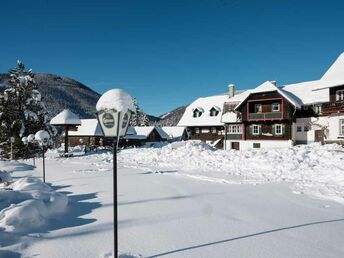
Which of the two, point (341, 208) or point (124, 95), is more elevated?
point (124, 95)

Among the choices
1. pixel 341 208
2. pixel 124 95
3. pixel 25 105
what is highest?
pixel 25 105

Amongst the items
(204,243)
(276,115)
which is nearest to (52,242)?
(204,243)

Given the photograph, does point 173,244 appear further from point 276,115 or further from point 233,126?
point 233,126

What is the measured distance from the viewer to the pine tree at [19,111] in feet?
104

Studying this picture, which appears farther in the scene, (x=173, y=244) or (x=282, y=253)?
(x=173, y=244)

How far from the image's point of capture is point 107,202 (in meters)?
8.31

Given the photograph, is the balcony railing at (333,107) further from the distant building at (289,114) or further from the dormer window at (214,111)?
the dormer window at (214,111)

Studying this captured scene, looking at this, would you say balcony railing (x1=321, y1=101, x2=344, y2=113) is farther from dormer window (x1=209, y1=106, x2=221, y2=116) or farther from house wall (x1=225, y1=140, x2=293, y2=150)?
dormer window (x1=209, y1=106, x2=221, y2=116)

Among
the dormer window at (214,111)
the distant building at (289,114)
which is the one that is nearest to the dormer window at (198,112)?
the dormer window at (214,111)

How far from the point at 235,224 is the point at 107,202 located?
4.26 metres

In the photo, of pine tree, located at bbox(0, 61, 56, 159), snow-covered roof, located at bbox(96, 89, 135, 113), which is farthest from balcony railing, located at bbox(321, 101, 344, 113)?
pine tree, located at bbox(0, 61, 56, 159)

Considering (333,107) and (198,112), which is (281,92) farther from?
(198,112)

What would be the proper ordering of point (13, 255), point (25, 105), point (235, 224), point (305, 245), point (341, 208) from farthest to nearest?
point (25, 105) → point (341, 208) → point (235, 224) → point (305, 245) → point (13, 255)

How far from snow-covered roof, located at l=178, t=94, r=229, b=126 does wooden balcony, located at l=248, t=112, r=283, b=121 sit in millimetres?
8550
